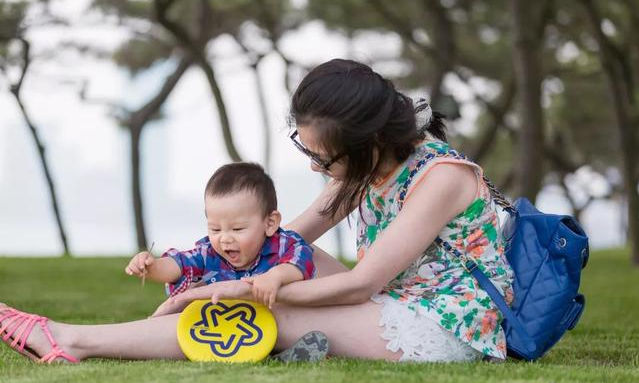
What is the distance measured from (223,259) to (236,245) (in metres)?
0.17

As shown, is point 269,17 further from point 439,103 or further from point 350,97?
point 350,97

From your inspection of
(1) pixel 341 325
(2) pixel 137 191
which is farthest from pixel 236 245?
(2) pixel 137 191

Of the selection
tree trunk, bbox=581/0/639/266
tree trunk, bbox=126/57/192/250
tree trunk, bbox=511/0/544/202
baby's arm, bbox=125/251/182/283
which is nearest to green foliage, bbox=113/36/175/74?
tree trunk, bbox=126/57/192/250

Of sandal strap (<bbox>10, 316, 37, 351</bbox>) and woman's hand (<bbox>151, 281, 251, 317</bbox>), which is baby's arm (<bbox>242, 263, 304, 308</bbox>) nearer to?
woman's hand (<bbox>151, 281, 251, 317</bbox>)

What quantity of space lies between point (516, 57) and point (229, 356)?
869cm

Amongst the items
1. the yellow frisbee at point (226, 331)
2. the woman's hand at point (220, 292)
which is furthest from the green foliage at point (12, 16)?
the woman's hand at point (220, 292)

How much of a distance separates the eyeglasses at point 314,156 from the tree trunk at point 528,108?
793cm

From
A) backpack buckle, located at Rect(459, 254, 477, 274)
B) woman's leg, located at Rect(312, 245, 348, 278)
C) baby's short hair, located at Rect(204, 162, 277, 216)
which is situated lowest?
woman's leg, located at Rect(312, 245, 348, 278)

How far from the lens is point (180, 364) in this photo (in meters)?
2.96

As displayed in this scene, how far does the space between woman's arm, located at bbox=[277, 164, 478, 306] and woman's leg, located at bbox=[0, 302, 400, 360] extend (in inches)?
2.4

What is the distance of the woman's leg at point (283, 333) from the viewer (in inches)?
123

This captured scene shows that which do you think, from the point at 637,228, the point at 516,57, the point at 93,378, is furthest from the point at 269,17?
the point at 93,378

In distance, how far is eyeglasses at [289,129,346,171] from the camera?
3.08 m

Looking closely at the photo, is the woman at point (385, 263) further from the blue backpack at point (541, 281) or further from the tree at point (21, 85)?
the tree at point (21, 85)
